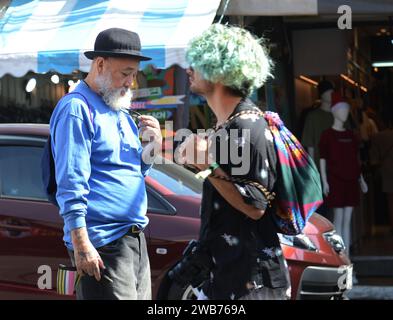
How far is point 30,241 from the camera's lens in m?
6.21

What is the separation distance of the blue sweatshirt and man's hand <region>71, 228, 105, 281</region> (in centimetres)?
4

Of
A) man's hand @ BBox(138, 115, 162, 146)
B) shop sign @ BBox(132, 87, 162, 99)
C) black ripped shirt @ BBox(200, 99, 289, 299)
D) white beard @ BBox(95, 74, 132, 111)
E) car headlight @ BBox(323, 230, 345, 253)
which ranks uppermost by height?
shop sign @ BBox(132, 87, 162, 99)

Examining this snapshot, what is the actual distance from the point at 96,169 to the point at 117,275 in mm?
498

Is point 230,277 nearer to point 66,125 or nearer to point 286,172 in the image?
point 286,172

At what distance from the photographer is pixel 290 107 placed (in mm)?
11297

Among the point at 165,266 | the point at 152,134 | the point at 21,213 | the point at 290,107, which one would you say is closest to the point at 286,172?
the point at 152,134

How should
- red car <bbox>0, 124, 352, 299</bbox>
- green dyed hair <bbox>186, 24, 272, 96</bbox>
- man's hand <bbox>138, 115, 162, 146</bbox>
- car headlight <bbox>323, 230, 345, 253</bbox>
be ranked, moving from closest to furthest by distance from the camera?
1. green dyed hair <bbox>186, 24, 272, 96</bbox>
2. man's hand <bbox>138, 115, 162, 146</bbox>
3. red car <bbox>0, 124, 352, 299</bbox>
4. car headlight <bbox>323, 230, 345, 253</bbox>

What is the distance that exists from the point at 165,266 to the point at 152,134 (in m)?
2.17

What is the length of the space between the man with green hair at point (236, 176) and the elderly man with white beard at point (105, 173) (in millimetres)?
613

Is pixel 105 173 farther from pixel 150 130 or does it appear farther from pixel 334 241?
pixel 334 241

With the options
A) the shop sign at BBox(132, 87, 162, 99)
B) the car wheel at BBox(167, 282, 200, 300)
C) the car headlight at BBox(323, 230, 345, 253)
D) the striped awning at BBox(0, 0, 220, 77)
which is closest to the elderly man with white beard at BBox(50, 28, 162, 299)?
the car wheel at BBox(167, 282, 200, 300)

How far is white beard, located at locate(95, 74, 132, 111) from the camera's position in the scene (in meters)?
3.98

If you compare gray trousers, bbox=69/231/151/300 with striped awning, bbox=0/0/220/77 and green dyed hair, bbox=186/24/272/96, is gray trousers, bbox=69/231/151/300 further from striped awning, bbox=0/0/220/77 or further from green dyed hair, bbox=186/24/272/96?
striped awning, bbox=0/0/220/77

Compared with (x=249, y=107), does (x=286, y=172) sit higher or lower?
lower
